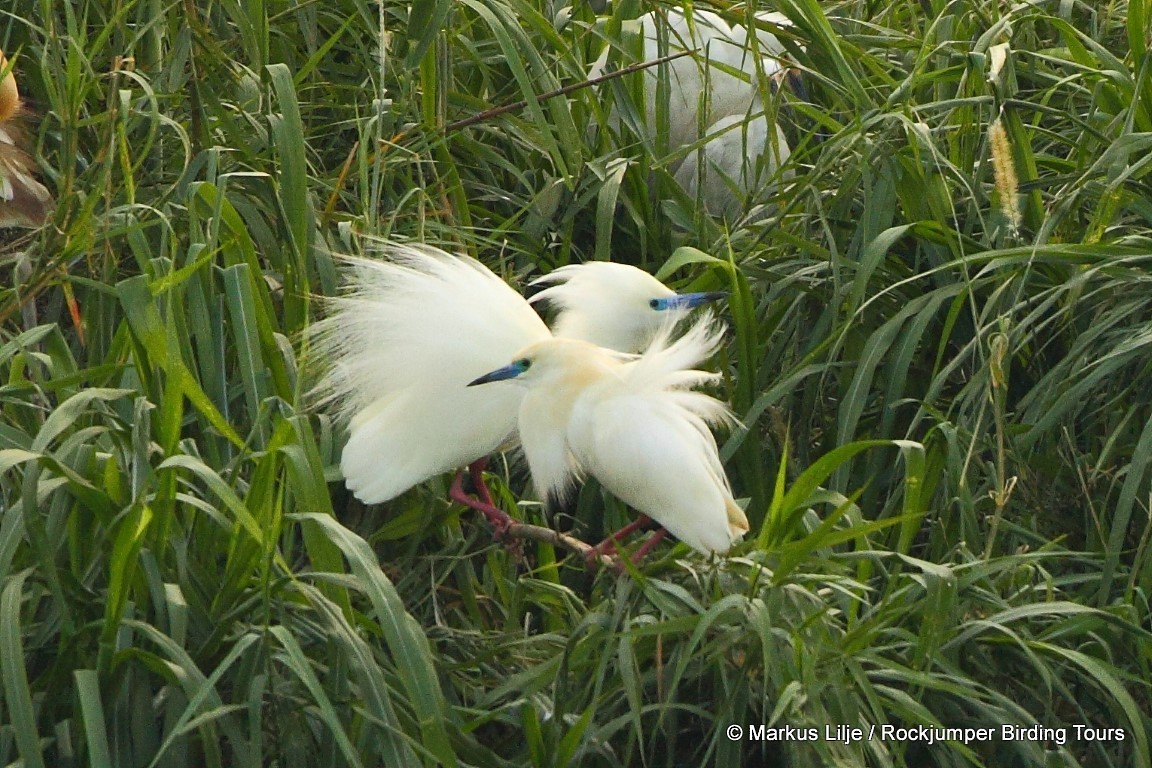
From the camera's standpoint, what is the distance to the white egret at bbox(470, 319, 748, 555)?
1.90m

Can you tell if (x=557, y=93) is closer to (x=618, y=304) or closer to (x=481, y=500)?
(x=618, y=304)

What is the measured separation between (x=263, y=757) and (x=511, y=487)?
92 centimetres

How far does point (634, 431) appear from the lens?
76.6 inches

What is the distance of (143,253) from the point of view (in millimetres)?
2186

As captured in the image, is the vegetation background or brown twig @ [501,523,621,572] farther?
brown twig @ [501,523,621,572]

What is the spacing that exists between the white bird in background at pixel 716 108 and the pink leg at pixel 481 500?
78cm

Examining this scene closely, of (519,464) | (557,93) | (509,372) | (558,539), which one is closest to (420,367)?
(509,372)

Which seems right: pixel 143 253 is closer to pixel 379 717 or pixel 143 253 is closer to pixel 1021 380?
pixel 379 717

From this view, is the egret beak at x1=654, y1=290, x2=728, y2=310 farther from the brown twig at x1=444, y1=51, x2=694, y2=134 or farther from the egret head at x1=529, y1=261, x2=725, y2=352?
the brown twig at x1=444, y1=51, x2=694, y2=134

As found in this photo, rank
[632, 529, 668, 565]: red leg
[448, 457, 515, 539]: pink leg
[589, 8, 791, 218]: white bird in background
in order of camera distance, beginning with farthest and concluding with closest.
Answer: [589, 8, 791, 218]: white bird in background → [448, 457, 515, 539]: pink leg → [632, 529, 668, 565]: red leg

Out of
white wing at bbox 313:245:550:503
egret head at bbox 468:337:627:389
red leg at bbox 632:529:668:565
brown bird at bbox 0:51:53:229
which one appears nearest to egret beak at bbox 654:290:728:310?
white wing at bbox 313:245:550:503

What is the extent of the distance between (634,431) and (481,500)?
13.6 inches

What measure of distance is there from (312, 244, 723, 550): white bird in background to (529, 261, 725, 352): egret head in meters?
0.15

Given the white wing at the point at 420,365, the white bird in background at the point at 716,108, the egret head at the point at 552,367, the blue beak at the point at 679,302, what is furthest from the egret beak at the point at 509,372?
the white bird in background at the point at 716,108
